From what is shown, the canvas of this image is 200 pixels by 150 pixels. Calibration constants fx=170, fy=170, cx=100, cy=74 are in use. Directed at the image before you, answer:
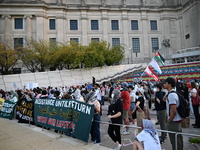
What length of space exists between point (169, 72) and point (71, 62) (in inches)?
649

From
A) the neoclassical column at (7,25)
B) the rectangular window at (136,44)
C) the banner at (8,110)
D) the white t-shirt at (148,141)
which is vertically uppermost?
the neoclassical column at (7,25)

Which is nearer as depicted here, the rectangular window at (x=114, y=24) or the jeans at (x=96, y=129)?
the jeans at (x=96, y=129)

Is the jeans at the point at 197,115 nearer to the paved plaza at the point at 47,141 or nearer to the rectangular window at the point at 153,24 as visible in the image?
the paved plaza at the point at 47,141

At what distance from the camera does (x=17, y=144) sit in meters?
6.18

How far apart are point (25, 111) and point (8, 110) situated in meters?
2.42

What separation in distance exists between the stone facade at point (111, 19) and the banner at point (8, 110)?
1156 inches

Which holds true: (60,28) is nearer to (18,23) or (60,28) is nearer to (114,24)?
(18,23)

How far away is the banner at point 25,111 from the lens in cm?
873

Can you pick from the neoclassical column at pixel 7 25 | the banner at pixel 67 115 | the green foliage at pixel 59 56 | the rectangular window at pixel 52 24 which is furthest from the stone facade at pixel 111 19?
the banner at pixel 67 115

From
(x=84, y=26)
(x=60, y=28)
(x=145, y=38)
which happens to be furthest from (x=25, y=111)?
(x=145, y=38)

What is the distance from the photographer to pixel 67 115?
6434 mm

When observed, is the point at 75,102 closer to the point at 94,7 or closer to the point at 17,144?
the point at 17,144

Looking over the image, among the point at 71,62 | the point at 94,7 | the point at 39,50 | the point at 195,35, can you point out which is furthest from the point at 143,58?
the point at 39,50

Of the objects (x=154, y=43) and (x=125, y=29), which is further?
(x=154, y=43)
